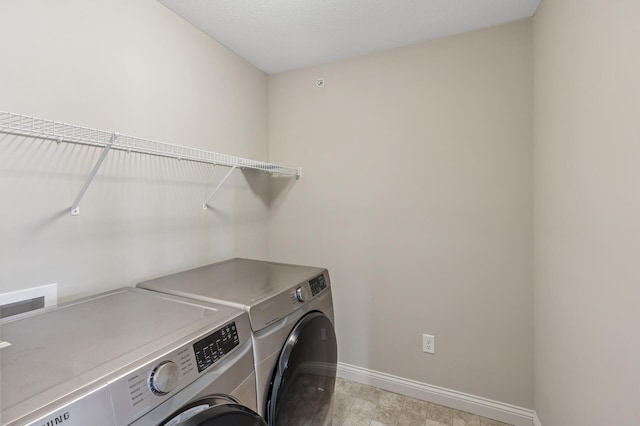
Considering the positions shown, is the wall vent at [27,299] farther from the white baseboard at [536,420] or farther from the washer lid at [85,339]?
the white baseboard at [536,420]

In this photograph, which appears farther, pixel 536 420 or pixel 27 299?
pixel 536 420

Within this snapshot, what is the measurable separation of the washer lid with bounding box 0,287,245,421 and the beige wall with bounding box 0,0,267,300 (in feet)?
0.82

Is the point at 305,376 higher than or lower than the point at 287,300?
lower

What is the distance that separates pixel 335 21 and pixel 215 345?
70.9 inches

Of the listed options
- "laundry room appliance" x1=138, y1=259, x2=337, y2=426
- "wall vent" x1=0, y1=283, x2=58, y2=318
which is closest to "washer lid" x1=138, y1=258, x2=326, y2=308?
"laundry room appliance" x1=138, y1=259, x2=337, y2=426

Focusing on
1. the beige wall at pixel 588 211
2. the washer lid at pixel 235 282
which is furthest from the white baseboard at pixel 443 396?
the washer lid at pixel 235 282

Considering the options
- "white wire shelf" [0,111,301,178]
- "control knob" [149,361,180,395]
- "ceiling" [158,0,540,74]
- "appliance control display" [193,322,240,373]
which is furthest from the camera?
"ceiling" [158,0,540,74]

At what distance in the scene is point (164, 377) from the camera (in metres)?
0.69

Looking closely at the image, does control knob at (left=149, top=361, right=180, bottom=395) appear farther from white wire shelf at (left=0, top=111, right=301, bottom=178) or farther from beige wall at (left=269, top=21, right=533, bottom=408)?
beige wall at (left=269, top=21, right=533, bottom=408)

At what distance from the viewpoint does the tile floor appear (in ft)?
5.81

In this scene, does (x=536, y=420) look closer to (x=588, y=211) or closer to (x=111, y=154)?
Answer: (x=588, y=211)

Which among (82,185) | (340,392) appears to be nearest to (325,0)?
(82,185)

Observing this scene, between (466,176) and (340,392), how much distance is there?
66.5 inches

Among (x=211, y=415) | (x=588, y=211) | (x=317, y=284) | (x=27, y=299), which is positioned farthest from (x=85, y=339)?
(x=588, y=211)
